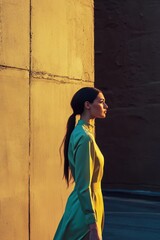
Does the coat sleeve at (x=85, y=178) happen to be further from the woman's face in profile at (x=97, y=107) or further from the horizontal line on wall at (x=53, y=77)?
the horizontal line on wall at (x=53, y=77)

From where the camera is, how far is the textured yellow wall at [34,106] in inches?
241

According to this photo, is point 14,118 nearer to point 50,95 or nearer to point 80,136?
point 50,95

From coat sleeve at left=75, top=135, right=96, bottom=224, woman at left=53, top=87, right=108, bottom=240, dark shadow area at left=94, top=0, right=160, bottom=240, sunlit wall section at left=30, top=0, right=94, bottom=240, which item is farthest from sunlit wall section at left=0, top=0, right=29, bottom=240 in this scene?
dark shadow area at left=94, top=0, right=160, bottom=240

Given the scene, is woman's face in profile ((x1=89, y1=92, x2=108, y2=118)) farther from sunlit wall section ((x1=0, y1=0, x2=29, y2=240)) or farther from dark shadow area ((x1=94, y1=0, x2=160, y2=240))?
dark shadow area ((x1=94, y1=0, x2=160, y2=240))

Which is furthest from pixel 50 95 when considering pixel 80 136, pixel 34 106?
pixel 80 136

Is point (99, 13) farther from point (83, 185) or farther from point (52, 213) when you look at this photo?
point (83, 185)

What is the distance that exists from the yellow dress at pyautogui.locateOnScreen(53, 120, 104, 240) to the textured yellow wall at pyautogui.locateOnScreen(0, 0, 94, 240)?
2.03 m

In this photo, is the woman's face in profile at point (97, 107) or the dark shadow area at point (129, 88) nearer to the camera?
the woman's face in profile at point (97, 107)

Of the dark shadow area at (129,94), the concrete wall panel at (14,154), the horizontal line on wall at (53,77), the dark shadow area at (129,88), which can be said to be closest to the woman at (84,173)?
the concrete wall panel at (14,154)

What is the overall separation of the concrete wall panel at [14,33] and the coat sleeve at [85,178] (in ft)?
8.09

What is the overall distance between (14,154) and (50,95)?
97 centimetres

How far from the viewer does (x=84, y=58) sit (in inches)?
297

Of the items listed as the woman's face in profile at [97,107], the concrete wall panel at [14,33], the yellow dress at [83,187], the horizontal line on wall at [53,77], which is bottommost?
the yellow dress at [83,187]

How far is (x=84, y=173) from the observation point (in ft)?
12.6
